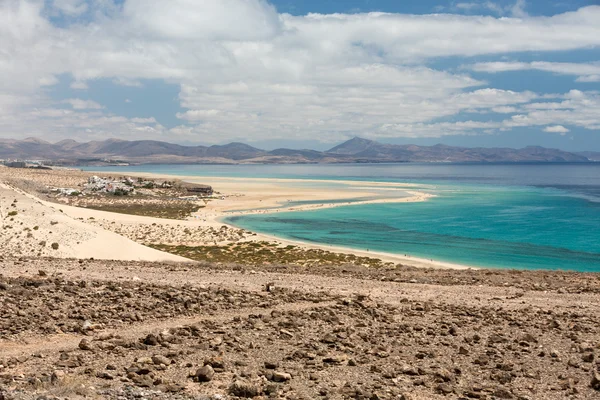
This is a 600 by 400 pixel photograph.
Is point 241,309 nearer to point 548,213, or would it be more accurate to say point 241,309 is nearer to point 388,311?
point 388,311

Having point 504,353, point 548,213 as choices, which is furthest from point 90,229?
point 548,213

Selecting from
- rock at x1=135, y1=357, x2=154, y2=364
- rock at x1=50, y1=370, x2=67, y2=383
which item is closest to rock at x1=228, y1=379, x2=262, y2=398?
rock at x1=135, y1=357, x2=154, y2=364

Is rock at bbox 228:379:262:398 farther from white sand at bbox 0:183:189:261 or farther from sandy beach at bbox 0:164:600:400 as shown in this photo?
white sand at bbox 0:183:189:261

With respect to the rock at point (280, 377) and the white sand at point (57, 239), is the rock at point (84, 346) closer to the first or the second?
the rock at point (280, 377)

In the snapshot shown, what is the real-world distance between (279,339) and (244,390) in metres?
3.54

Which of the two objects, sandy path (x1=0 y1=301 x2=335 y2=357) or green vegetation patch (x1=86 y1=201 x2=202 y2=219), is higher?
sandy path (x1=0 y1=301 x2=335 y2=357)

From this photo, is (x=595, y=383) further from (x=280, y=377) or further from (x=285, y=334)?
(x=285, y=334)

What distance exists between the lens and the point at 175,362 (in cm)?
1070

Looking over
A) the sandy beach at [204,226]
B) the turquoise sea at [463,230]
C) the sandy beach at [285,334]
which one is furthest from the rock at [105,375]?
the turquoise sea at [463,230]

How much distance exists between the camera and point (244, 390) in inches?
358

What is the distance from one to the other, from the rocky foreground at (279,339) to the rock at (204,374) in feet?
0.11

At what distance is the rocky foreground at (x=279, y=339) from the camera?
9.69 m

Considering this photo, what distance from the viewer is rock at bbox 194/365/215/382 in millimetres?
9820

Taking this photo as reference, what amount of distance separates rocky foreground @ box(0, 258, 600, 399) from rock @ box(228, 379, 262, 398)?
2 centimetres
